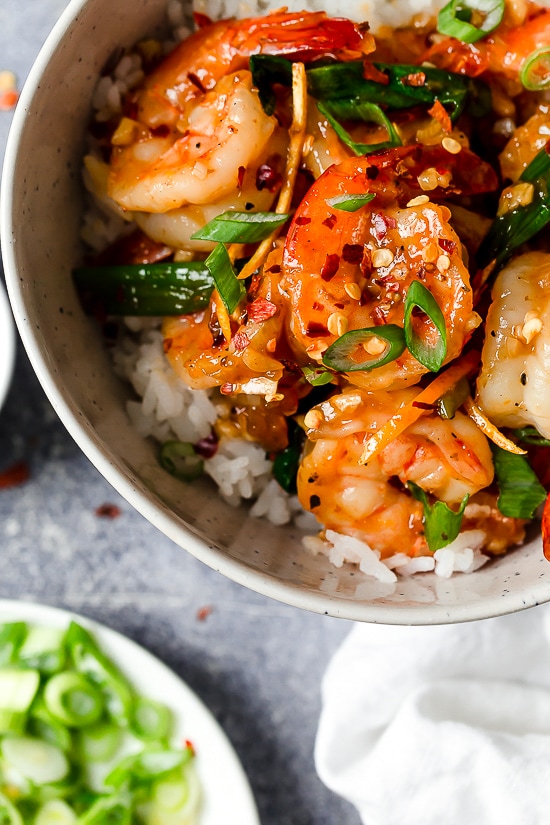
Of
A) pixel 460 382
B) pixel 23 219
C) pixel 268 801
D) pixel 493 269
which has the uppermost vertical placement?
pixel 23 219

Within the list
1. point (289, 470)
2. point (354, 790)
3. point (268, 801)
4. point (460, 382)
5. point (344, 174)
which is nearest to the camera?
point (344, 174)

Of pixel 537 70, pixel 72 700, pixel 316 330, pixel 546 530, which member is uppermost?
pixel 537 70

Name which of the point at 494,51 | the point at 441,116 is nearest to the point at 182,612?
the point at 441,116

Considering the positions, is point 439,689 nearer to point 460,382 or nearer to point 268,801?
point 268,801

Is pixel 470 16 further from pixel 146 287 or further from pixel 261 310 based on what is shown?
pixel 146 287

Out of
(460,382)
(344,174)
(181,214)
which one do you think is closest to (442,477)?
(460,382)

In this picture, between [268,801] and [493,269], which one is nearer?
[493,269]
